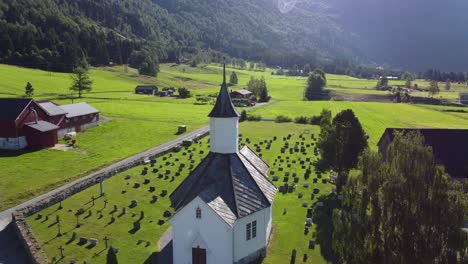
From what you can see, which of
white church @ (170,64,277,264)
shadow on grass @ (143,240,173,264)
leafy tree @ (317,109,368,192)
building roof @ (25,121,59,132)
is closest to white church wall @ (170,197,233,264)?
white church @ (170,64,277,264)

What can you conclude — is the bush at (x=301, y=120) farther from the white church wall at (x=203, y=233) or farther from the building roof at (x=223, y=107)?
the white church wall at (x=203, y=233)

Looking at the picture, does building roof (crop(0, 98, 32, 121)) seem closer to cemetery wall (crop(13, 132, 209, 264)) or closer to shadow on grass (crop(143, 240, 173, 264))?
cemetery wall (crop(13, 132, 209, 264))

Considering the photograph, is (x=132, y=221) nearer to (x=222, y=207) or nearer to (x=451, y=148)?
Result: (x=222, y=207)

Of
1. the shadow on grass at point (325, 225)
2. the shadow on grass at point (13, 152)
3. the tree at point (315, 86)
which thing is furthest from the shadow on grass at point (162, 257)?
the tree at point (315, 86)

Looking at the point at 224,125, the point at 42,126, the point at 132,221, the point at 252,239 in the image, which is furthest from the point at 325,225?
the point at 42,126

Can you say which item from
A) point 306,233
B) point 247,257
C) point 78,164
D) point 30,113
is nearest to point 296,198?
point 306,233

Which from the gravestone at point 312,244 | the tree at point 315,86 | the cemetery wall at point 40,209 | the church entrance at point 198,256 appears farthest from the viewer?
the tree at point 315,86
